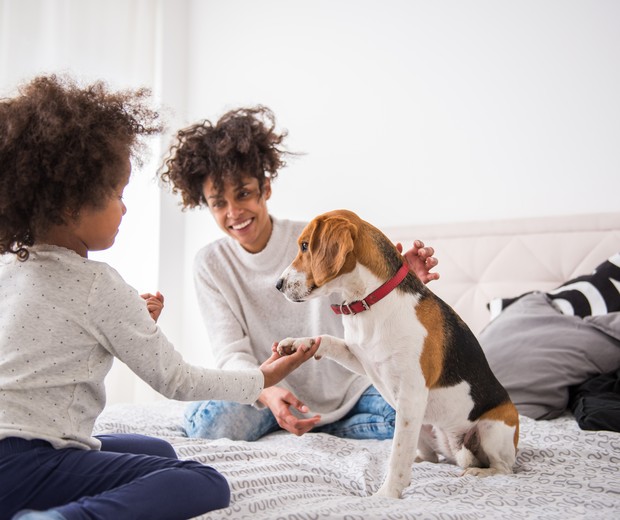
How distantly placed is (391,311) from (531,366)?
101 centimetres

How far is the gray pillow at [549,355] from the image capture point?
2254 mm

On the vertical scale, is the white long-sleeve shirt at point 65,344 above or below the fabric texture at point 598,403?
above

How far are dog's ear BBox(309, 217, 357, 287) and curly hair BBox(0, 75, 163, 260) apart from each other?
0.49 meters

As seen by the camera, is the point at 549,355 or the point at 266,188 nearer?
the point at 549,355

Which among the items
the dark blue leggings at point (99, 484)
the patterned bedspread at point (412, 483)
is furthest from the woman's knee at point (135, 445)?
the dark blue leggings at point (99, 484)

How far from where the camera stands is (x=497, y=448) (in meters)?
1.64

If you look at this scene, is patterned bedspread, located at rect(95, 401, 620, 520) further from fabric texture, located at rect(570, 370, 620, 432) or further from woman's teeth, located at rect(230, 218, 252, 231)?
woman's teeth, located at rect(230, 218, 252, 231)

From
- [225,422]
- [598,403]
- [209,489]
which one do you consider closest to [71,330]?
[209,489]

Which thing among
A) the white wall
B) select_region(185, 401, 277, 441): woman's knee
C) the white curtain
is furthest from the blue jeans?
the white curtain

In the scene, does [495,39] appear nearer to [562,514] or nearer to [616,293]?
[616,293]

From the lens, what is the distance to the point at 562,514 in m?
1.26

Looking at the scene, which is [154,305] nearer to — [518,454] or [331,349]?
[331,349]

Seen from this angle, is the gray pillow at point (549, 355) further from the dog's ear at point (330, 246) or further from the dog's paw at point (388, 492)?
the dog's ear at point (330, 246)

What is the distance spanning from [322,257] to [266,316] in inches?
37.2
